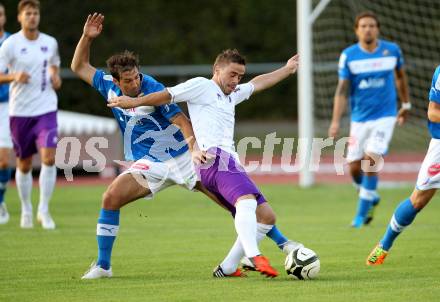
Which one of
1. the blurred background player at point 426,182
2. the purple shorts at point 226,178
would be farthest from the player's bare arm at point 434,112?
the purple shorts at point 226,178

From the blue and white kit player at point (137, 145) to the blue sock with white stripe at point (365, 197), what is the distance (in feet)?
13.1

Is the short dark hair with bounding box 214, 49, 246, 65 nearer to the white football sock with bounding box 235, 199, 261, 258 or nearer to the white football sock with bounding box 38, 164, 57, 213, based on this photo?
the white football sock with bounding box 235, 199, 261, 258

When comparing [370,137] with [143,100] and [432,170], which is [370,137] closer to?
[432,170]

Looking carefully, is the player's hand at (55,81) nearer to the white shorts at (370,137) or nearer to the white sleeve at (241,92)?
the white shorts at (370,137)

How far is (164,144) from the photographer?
7.96m

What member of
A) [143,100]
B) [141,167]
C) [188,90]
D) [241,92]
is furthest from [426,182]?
[143,100]

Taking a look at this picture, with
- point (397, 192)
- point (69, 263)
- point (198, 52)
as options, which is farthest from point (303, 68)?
point (198, 52)

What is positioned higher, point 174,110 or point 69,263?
point 174,110

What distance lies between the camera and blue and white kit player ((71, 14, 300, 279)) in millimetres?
7605

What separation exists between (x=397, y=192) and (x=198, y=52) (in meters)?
16.3

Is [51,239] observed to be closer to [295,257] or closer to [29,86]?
[29,86]

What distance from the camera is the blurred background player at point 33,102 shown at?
11.5m

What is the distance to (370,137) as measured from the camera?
12.2 m

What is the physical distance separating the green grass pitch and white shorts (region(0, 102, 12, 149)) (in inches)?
39.9
